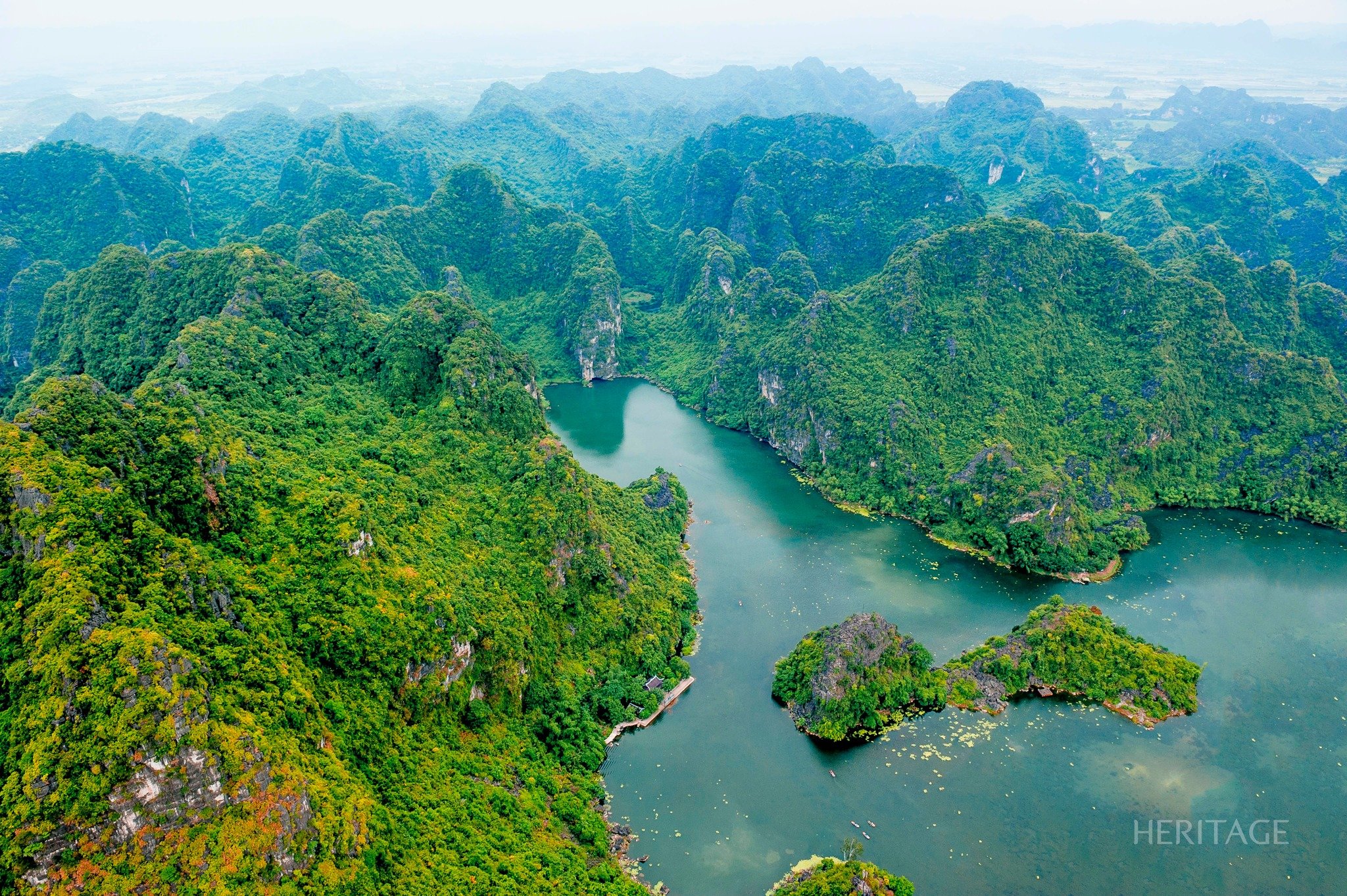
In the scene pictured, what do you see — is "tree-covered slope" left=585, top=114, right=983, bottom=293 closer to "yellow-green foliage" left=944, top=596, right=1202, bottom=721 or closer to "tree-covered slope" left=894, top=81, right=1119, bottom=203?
"tree-covered slope" left=894, top=81, right=1119, bottom=203

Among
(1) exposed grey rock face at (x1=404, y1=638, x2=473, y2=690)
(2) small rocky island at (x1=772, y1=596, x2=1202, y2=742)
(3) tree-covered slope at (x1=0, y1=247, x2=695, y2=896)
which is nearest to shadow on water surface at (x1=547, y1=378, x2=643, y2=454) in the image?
(3) tree-covered slope at (x1=0, y1=247, x2=695, y2=896)

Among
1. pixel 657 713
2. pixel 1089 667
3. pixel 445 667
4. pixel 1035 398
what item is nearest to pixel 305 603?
pixel 445 667

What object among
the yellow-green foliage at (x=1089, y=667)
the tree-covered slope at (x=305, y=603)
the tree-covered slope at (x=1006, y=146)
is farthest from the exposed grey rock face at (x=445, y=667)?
the tree-covered slope at (x=1006, y=146)

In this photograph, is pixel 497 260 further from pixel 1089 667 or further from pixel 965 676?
pixel 1089 667

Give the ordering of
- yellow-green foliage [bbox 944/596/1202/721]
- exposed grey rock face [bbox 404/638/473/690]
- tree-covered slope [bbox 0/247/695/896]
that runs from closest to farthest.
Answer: tree-covered slope [bbox 0/247/695/896]
exposed grey rock face [bbox 404/638/473/690]
yellow-green foliage [bbox 944/596/1202/721]

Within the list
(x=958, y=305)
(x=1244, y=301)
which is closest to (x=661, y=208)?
(x=958, y=305)
